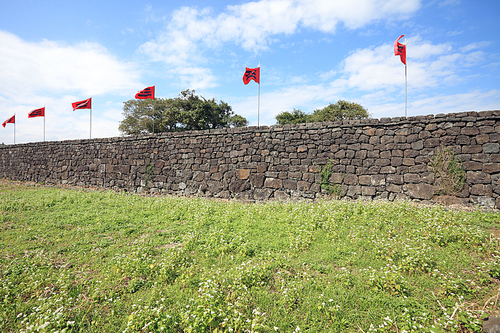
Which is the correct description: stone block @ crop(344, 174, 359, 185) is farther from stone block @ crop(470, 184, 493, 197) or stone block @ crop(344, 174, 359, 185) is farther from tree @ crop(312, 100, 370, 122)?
tree @ crop(312, 100, 370, 122)

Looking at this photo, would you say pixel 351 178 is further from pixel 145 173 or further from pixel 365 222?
pixel 145 173

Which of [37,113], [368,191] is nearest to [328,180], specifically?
[368,191]

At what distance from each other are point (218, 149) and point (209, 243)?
6685 mm

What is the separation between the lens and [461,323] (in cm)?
321

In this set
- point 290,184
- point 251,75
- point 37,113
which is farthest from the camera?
point 37,113

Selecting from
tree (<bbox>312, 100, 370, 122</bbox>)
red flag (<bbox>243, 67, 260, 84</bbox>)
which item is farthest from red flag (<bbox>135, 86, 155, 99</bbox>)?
tree (<bbox>312, 100, 370, 122</bbox>)

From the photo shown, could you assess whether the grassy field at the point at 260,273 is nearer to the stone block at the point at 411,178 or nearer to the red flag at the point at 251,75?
the stone block at the point at 411,178

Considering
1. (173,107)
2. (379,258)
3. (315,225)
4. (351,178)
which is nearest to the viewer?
(379,258)

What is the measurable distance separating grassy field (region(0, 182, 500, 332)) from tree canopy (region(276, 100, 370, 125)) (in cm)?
2080

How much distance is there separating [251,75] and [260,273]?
10750 mm

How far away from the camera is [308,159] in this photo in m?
9.86

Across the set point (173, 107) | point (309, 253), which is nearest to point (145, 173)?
point (309, 253)

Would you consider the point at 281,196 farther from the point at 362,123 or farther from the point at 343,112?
the point at 343,112

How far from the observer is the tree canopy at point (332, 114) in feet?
84.8
